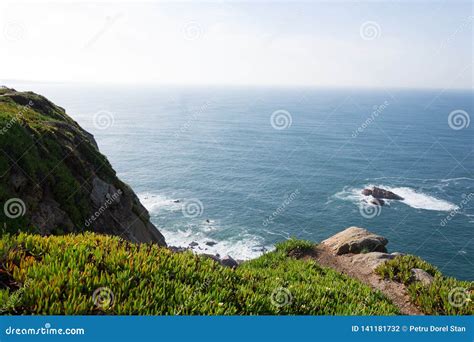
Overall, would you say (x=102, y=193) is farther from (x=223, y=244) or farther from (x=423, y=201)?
(x=423, y=201)

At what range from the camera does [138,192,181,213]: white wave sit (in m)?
67.1

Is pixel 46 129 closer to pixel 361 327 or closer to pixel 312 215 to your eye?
pixel 361 327

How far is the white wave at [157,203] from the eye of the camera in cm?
6706

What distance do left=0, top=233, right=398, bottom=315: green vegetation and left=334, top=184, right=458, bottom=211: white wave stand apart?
65698mm

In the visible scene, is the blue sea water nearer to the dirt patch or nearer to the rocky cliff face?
the dirt patch

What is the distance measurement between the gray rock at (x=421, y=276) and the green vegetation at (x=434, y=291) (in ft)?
0.52

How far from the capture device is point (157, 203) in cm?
6956

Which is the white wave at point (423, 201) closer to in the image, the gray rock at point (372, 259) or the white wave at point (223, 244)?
the white wave at point (223, 244)

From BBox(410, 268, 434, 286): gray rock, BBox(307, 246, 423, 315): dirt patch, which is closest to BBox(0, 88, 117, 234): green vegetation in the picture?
BBox(307, 246, 423, 315): dirt patch

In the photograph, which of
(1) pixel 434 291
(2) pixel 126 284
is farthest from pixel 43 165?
(1) pixel 434 291

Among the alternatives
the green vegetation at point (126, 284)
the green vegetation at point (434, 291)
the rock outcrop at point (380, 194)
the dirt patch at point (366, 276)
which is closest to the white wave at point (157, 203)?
the rock outcrop at point (380, 194)

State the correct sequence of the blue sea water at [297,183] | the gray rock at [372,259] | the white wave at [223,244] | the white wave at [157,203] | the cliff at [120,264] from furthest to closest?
1. the white wave at [157,203]
2. the blue sea water at [297,183]
3. the white wave at [223,244]
4. the gray rock at [372,259]
5. the cliff at [120,264]

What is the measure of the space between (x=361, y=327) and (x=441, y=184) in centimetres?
8848

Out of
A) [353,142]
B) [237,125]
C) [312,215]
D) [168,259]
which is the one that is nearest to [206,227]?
[312,215]
